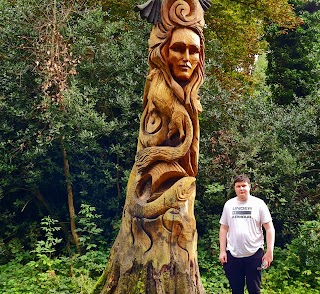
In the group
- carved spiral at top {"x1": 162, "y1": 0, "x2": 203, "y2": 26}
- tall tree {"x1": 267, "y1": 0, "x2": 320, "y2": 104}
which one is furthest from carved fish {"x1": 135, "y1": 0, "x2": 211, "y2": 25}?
tall tree {"x1": 267, "y1": 0, "x2": 320, "y2": 104}

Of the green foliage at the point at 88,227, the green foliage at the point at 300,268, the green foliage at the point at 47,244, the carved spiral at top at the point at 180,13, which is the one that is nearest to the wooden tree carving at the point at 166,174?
the carved spiral at top at the point at 180,13

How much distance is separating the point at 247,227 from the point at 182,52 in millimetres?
1850

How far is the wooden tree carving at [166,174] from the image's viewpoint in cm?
365

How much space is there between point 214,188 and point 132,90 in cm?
218

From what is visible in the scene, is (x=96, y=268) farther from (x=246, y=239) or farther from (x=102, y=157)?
(x=246, y=239)

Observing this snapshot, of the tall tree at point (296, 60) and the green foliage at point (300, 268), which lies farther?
the tall tree at point (296, 60)

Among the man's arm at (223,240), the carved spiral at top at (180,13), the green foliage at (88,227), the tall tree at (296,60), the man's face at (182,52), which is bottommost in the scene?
the man's arm at (223,240)

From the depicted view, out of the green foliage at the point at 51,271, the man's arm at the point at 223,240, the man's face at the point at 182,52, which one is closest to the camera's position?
the man's face at the point at 182,52

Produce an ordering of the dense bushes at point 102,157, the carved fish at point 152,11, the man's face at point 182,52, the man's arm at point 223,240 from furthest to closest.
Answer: the dense bushes at point 102,157 → the man's arm at point 223,240 → the carved fish at point 152,11 → the man's face at point 182,52

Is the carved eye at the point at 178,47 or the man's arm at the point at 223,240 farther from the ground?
the carved eye at the point at 178,47

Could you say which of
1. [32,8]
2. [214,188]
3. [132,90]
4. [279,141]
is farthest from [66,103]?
[279,141]

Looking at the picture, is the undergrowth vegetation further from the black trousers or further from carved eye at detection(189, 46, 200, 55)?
carved eye at detection(189, 46, 200, 55)

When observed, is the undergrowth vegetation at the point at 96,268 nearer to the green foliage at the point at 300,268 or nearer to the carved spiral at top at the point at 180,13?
the green foliage at the point at 300,268

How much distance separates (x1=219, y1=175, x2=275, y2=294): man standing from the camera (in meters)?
4.19
